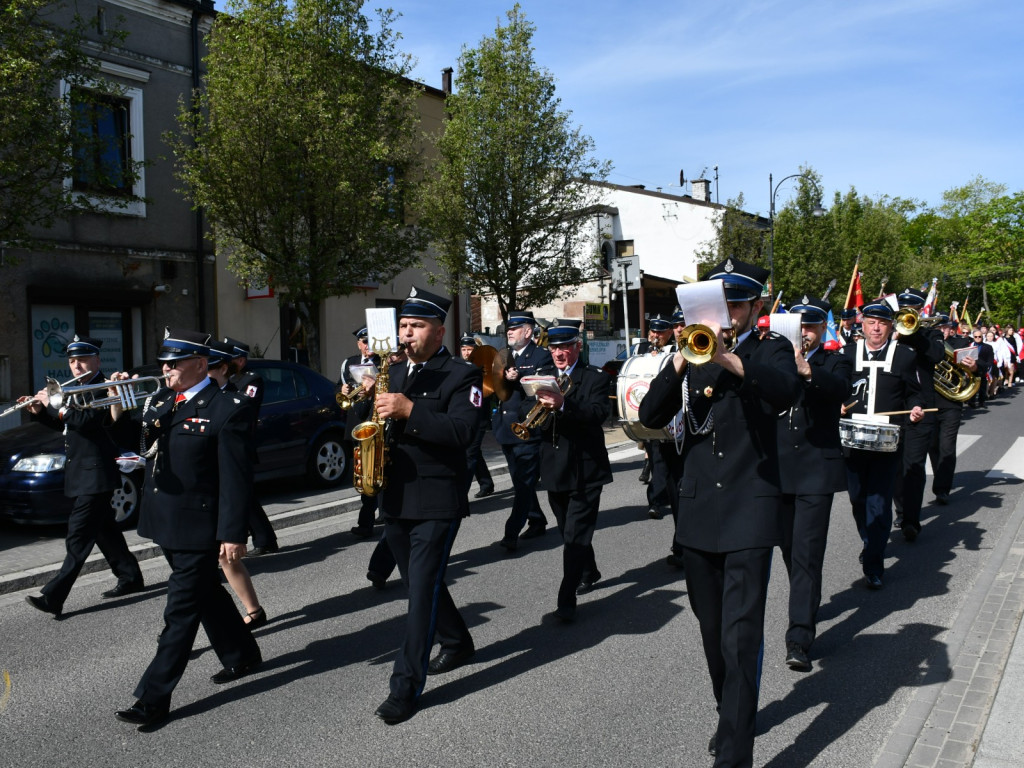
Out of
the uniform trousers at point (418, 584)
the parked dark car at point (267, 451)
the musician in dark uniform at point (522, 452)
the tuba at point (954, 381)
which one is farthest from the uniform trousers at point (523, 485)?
the tuba at point (954, 381)

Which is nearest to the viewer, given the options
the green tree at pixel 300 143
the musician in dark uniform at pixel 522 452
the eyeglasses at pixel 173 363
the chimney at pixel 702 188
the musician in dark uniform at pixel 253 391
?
the eyeglasses at pixel 173 363

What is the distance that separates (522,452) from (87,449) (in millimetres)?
3863

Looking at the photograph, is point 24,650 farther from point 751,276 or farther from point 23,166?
point 23,166

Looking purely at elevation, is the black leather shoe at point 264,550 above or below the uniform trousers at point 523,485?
below

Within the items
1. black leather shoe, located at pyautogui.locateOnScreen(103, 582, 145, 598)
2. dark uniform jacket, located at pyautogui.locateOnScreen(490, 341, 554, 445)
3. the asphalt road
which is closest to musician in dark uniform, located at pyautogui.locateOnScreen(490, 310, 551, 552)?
dark uniform jacket, located at pyautogui.locateOnScreen(490, 341, 554, 445)

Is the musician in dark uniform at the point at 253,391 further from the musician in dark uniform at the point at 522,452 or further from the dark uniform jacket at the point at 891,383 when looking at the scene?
the dark uniform jacket at the point at 891,383

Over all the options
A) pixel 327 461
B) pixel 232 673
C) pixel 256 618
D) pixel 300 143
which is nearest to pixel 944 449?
pixel 327 461

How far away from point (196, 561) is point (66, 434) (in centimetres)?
263

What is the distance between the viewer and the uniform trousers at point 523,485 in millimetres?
7852

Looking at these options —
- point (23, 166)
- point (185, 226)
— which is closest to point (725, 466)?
point (23, 166)

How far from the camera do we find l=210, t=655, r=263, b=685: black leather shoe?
15.8 ft

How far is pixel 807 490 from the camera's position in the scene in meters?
5.23

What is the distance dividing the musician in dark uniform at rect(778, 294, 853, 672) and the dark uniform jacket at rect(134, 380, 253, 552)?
9.62 feet

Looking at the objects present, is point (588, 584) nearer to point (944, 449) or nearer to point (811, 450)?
point (811, 450)
